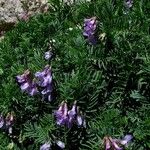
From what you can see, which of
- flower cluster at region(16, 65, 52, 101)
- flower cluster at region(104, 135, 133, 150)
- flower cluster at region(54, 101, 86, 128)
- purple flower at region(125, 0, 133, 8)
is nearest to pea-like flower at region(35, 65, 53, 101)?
flower cluster at region(16, 65, 52, 101)

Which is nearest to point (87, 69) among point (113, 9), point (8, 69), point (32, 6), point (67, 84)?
point (67, 84)

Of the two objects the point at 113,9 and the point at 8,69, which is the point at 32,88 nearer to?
the point at 8,69

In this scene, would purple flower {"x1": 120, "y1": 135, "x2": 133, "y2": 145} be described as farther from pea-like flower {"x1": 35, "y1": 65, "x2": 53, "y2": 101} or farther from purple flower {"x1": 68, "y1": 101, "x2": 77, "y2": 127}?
pea-like flower {"x1": 35, "y1": 65, "x2": 53, "y2": 101}

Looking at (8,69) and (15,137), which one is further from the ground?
(8,69)

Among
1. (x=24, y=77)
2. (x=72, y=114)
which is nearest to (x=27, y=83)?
(x=24, y=77)

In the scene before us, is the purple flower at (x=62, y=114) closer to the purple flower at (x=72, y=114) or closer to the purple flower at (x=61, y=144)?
the purple flower at (x=72, y=114)

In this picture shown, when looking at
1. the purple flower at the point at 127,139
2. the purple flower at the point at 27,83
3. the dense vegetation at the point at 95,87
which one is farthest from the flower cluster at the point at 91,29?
the purple flower at the point at 127,139

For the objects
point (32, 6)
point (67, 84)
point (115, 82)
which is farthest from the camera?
point (32, 6)

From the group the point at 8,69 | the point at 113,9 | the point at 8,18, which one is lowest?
the point at 8,18
